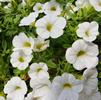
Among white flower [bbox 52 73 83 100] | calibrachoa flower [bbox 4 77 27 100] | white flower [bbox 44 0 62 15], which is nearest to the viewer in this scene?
white flower [bbox 52 73 83 100]

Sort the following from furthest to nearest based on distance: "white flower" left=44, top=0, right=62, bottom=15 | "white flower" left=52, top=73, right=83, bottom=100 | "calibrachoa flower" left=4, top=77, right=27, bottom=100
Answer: "white flower" left=44, top=0, right=62, bottom=15 < "calibrachoa flower" left=4, top=77, right=27, bottom=100 < "white flower" left=52, top=73, right=83, bottom=100

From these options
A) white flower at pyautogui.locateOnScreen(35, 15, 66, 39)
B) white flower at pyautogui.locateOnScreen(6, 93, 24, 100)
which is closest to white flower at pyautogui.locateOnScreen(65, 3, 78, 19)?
white flower at pyautogui.locateOnScreen(35, 15, 66, 39)

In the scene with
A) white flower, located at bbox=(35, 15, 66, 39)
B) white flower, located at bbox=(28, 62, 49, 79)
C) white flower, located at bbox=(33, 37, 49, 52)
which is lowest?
white flower, located at bbox=(28, 62, 49, 79)

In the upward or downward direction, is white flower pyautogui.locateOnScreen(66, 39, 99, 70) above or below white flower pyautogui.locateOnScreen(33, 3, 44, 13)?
below

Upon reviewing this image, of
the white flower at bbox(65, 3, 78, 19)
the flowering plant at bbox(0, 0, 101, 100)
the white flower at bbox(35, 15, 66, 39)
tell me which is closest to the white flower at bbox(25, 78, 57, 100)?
the flowering plant at bbox(0, 0, 101, 100)

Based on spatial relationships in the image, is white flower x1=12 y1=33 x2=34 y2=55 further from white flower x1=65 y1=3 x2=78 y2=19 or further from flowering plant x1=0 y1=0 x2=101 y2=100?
white flower x1=65 y1=3 x2=78 y2=19

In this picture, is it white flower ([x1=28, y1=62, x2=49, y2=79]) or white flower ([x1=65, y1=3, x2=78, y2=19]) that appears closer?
white flower ([x1=28, y1=62, x2=49, y2=79])

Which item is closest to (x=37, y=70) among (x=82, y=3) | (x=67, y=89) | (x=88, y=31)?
(x=67, y=89)

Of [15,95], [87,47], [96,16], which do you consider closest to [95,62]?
[87,47]

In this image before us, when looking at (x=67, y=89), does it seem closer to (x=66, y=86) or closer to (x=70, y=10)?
(x=66, y=86)
